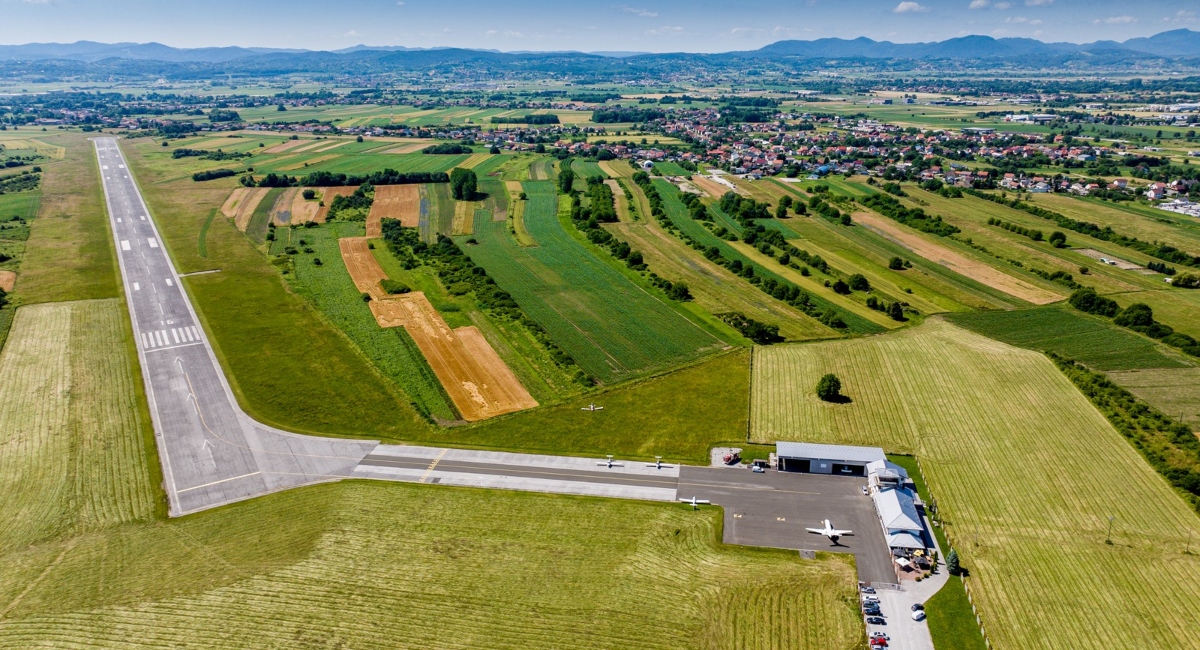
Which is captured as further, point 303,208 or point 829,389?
point 303,208

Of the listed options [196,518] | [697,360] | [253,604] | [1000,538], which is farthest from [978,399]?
[196,518]

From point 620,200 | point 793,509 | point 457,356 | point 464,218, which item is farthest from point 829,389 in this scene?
point 620,200

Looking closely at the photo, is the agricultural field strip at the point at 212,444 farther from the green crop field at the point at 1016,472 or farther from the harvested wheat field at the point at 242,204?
the harvested wheat field at the point at 242,204

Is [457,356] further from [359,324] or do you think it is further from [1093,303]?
[1093,303]

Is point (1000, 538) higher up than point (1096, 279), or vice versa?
point (1096, 279)

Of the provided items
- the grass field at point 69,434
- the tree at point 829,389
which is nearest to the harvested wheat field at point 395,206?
the grass field at point 69,434

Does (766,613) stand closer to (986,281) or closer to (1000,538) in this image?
(1000,538)
